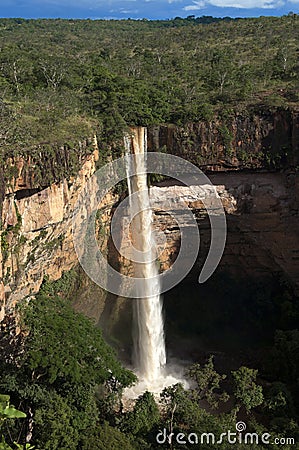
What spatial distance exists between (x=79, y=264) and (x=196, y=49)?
15.7 m

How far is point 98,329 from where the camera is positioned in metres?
12.9

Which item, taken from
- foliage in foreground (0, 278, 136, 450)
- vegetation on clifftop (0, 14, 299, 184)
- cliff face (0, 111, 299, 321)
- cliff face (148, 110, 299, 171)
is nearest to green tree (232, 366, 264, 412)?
foliage in foreground (0, 278, 136, 450)

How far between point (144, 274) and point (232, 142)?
6.03 metres

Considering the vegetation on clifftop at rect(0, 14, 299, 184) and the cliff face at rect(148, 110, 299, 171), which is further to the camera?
the cliff face at rect(148, 110, 299, 171)

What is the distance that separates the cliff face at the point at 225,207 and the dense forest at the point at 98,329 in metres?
0.52

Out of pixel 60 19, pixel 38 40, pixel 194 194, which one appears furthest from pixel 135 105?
pixel 60 19

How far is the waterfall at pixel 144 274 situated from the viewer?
53.7ft

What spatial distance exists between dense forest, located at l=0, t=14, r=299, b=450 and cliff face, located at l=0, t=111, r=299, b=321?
0.52m

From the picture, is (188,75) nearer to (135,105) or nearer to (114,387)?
(135,105)

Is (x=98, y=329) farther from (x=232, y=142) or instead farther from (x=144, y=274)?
(x=232, y=142)

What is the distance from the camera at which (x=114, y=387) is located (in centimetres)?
1272

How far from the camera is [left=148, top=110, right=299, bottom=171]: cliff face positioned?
16.3m

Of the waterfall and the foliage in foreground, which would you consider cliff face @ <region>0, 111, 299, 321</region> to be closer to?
the waterfall

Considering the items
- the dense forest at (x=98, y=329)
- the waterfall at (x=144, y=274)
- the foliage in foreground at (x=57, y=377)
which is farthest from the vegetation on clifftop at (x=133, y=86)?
the foliage in foreground at (x=57, y=377)
